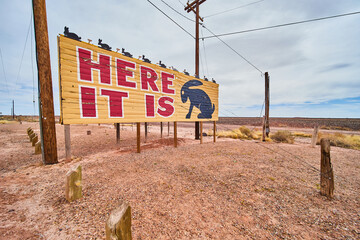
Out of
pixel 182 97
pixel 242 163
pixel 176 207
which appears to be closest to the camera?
pixel 176 207

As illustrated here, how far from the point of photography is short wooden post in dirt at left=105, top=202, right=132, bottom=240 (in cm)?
136

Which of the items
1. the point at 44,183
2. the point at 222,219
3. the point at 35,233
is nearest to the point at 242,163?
the point at 222,219

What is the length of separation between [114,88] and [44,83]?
2437mm

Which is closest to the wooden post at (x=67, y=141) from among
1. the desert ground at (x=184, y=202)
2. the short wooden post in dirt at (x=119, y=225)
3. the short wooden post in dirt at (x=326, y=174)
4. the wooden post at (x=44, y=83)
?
the wooden post at (x=44, y=83)

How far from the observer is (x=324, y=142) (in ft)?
11.7

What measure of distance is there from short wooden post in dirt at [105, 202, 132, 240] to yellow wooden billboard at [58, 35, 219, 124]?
17.7 feet

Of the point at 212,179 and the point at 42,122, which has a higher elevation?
the point at 42,122

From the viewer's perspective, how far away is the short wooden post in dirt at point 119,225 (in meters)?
1.36

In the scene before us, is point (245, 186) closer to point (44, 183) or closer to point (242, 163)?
point (242, 163)

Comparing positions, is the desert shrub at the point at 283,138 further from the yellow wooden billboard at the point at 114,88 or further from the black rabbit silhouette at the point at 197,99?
the yellow wooden billboard at the point at 114,88

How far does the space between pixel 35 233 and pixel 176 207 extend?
2415mm

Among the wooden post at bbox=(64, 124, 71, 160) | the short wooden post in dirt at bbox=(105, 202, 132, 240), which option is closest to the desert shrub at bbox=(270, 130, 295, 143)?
the short wooden post in dirt at bbox=(105, 202, 132, 240)

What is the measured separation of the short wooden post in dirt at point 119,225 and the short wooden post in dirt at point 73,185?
230 centimetres

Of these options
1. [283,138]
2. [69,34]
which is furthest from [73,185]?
[283,138]
